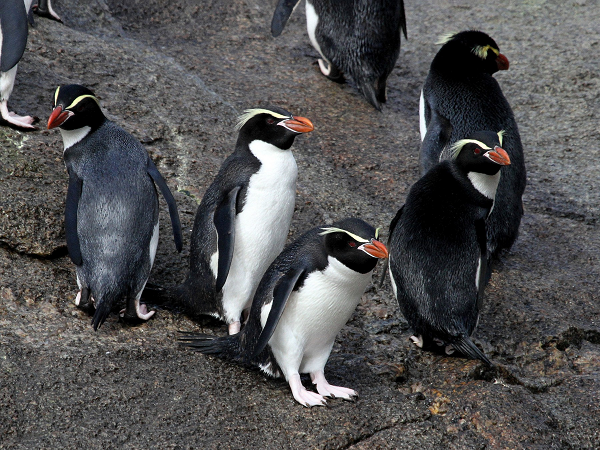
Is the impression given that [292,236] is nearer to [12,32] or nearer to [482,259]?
Result: [482,259]

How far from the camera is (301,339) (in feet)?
9.64

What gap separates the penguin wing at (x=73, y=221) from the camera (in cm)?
329

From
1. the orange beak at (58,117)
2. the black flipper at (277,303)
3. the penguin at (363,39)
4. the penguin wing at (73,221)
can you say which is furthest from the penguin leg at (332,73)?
the black flipper at (277,303)

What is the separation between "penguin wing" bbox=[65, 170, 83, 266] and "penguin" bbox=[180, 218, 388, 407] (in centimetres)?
84

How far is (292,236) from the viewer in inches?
161

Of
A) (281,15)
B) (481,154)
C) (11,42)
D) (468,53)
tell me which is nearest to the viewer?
(481,154)

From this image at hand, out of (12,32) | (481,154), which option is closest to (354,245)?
(481,154)

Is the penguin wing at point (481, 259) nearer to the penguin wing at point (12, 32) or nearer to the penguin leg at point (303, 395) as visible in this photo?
the penguin leg at point (303, 395)

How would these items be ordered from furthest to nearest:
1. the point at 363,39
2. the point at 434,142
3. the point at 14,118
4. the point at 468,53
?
1. the point at 363,39
2. the point at 468,53
3. the point at 434,142
4. the point at 14,118

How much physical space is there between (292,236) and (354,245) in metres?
1.29

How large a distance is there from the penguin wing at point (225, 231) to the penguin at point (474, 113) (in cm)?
145

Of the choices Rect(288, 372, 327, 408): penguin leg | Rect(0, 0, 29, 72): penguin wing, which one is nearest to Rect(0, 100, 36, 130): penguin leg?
Rect(0, 0, 29, 72): penguin wing

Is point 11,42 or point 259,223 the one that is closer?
point 259,223

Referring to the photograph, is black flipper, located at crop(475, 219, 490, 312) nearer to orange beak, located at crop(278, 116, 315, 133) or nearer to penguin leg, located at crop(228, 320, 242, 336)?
orange beak, located at crop(278, 116, 315, 133)
